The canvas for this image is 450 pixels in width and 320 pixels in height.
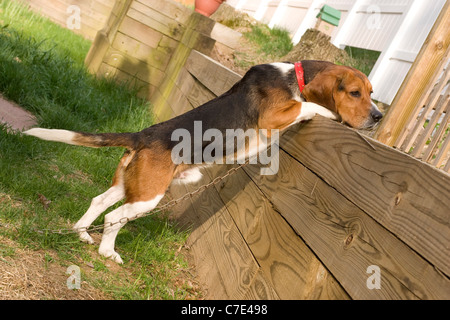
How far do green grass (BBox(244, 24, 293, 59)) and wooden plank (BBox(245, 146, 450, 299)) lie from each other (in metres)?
7.69

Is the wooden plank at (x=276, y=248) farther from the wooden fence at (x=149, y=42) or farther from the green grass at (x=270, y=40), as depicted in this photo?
the green grass at (x=270, y=40)

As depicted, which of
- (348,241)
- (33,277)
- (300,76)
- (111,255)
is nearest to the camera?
(348,241)

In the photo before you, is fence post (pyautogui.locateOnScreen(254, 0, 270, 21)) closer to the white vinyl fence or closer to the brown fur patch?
the white vinyl fence

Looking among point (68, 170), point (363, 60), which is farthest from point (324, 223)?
point (363, 60)

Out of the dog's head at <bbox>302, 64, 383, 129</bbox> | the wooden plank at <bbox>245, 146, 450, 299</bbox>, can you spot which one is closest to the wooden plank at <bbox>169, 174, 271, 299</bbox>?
the wooden plank at <bbox>245, 146, 450, 299</bbox>

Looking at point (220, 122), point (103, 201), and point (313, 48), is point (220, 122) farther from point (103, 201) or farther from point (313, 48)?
point (313, 48)

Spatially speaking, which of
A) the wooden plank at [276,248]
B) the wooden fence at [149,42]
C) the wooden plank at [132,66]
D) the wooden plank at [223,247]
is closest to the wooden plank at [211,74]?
the wooden fence at [149,42]

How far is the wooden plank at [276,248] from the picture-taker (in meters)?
2.54

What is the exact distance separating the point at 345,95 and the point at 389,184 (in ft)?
4.34

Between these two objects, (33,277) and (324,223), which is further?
(33,277)

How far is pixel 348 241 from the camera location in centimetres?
238

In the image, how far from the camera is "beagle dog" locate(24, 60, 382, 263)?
3.50m

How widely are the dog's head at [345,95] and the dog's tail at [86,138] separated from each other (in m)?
1.34

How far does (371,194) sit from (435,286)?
25.0 inches
